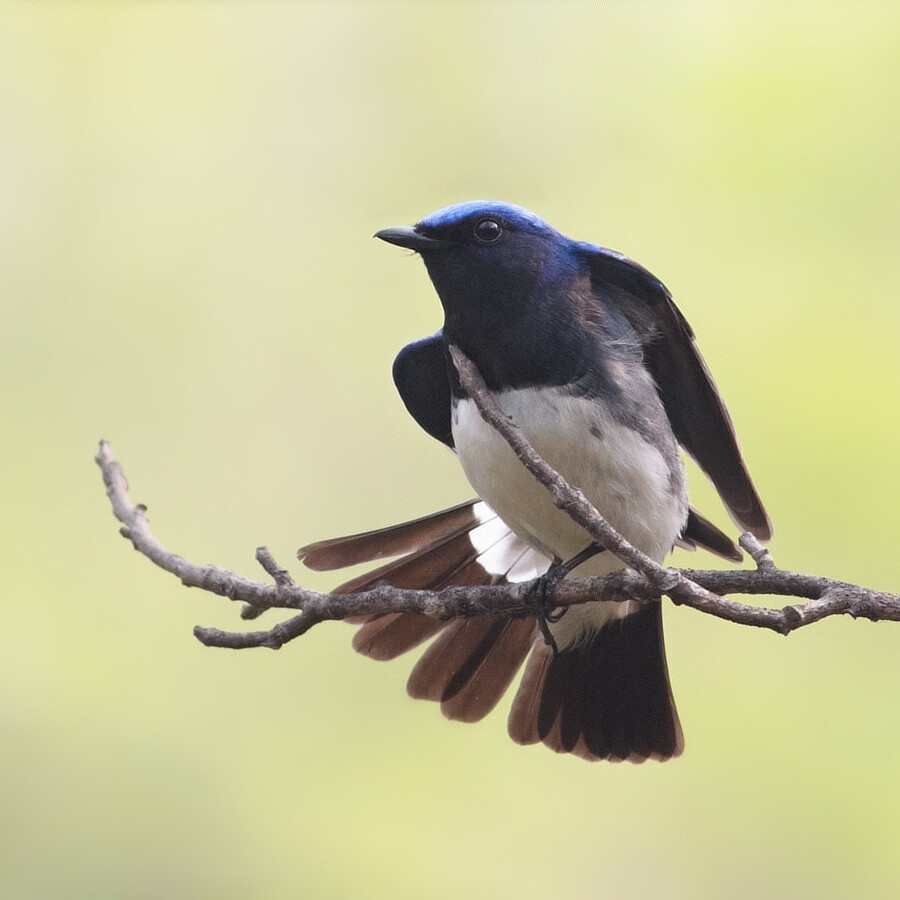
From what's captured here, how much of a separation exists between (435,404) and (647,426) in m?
0.64

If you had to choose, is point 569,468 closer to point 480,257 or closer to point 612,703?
point 480,257

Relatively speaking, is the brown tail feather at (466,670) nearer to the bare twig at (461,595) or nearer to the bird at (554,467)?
the bird at (554,467)

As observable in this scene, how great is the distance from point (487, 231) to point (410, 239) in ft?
0.64

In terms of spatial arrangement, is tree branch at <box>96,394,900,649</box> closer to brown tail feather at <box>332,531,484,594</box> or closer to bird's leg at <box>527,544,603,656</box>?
bird's leg at <box>527,544,603,656</box>

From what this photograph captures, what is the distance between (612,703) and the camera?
11.2 ft

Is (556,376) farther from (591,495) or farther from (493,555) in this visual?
(493,555)

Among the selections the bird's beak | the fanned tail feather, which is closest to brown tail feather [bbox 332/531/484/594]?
the fanned tail feather

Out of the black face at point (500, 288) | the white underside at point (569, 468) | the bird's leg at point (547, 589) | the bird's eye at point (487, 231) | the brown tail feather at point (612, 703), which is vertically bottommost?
the brown tail feather at point (612, 703)

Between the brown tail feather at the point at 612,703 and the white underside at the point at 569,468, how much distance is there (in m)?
0.48

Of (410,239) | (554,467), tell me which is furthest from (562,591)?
(410,239)

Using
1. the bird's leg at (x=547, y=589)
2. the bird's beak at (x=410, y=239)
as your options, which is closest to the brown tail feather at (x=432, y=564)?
the bird's leg at (x=547, y=589)

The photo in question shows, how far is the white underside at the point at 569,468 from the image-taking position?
2.80m

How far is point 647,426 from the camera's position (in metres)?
2.91

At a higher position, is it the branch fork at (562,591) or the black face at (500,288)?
the black face at (500,288)
